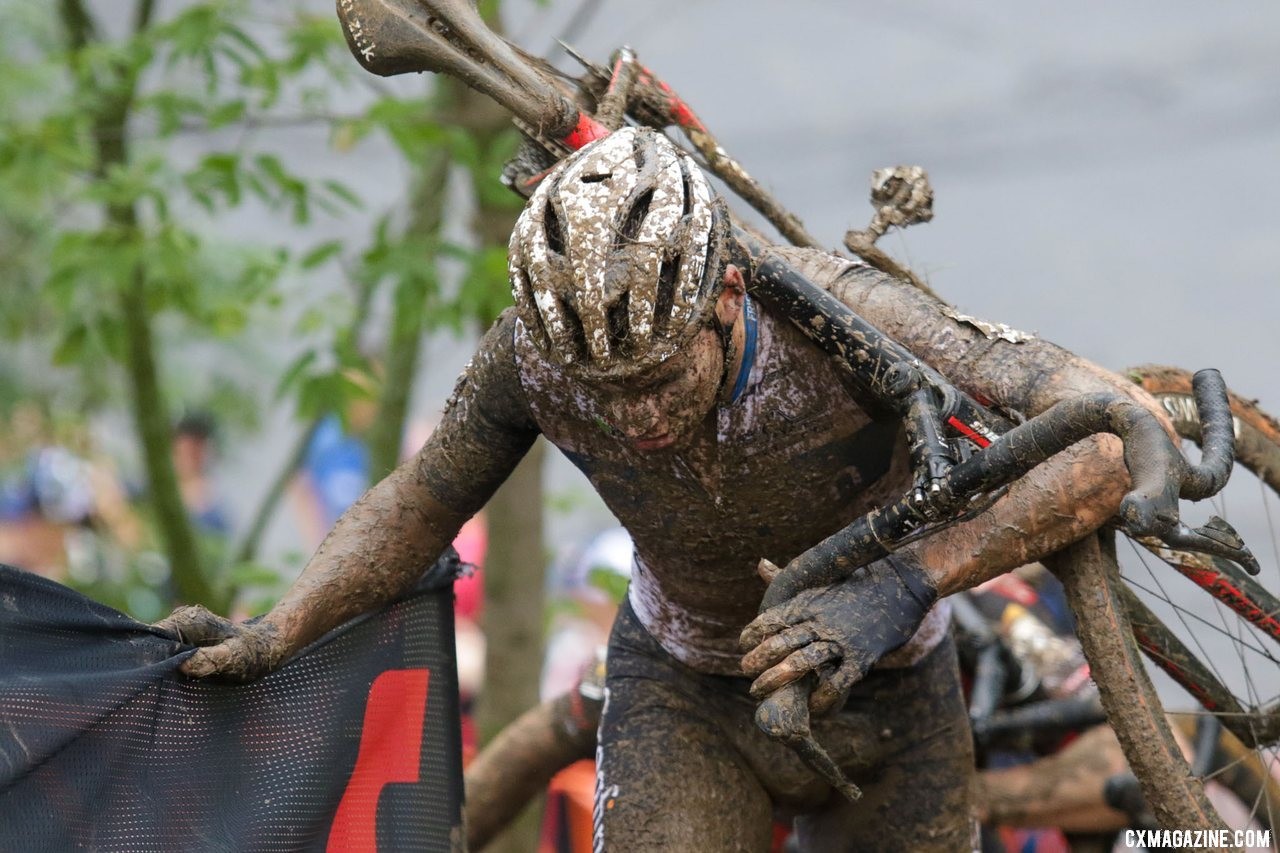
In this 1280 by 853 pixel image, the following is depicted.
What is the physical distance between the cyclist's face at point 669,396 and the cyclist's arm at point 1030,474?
36 centimetres

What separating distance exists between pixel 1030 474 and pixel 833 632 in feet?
1.63

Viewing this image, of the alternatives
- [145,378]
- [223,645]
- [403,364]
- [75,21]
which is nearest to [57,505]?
[145,378]

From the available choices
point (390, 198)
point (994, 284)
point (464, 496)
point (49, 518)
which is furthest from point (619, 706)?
point (390, 198)

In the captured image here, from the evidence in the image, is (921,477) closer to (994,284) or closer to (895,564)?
(895,564)

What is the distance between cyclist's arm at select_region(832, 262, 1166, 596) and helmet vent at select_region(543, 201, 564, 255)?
632 mm

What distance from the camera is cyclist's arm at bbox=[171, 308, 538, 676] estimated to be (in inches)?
138

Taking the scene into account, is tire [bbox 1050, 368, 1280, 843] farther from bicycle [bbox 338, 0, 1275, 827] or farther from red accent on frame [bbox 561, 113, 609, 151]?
red accent on frame [bbox 561, 113, 609, 151]

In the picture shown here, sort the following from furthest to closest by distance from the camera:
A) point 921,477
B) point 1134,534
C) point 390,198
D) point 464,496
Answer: point 390,198, point 464,496, point 921,477, point 1134,534

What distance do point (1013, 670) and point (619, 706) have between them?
2262 mm

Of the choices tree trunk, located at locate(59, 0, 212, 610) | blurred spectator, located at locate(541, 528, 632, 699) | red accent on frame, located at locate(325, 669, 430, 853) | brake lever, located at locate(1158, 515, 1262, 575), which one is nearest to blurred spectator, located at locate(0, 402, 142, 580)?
blurred spectator, located at locate(541, 528, 632, 699)

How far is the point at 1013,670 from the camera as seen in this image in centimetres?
571

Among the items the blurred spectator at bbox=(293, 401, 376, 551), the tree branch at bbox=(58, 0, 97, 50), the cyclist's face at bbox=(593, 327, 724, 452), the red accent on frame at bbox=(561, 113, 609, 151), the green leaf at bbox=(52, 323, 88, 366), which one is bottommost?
the cyclist's face at bbox=(593, 327, 724, 452)

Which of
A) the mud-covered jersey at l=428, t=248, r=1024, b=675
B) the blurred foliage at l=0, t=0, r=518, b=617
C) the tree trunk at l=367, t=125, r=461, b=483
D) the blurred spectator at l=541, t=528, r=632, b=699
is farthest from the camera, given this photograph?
the blurred spectator at l=541, t=528, r=632, b=699

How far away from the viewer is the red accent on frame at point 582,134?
3.51 m
